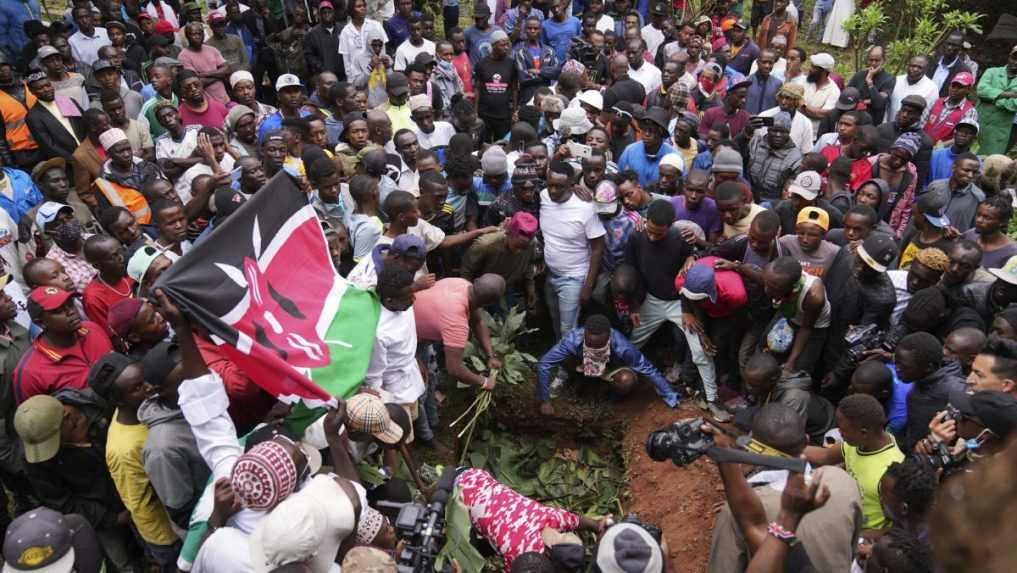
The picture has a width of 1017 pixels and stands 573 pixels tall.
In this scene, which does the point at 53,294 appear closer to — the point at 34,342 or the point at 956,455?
the point at 34,342

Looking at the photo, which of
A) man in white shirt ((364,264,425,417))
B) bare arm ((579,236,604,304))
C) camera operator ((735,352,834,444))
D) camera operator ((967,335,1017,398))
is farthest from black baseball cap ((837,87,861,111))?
man in white shirt ((364,264,425,417))

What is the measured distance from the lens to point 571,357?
7078 mm

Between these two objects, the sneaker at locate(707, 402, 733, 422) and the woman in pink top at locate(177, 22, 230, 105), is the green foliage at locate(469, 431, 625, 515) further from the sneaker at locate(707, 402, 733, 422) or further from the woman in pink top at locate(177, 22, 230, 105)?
the woman in pink top at locate(177, 22, 230, 105)

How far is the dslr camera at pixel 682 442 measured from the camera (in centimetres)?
377

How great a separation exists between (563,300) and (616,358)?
78 cm

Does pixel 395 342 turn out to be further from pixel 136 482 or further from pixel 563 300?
pixel 563 300

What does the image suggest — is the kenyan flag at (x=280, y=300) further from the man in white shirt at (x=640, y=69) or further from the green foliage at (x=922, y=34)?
the green foliage at (x=922, y=34)

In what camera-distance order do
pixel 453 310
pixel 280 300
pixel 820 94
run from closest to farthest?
pixel 280 300 < pixel 453 310 < pixel 820 94

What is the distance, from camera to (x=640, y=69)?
1138 cm

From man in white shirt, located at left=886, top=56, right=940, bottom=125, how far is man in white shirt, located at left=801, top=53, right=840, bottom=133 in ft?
2.52

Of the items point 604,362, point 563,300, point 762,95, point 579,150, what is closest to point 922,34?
point 762,95

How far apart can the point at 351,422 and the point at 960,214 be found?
6227 mm

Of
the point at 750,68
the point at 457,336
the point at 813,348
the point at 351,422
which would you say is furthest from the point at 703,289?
the point at 750,68

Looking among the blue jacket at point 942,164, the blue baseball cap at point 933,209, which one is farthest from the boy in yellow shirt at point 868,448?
the blue jacket at point 942,164
